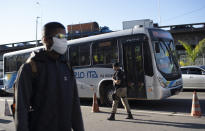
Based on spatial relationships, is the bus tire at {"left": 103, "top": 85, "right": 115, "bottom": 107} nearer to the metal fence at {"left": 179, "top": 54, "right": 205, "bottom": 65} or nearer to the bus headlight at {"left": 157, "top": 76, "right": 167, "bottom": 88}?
the bus headlight at {"left": 157, "top": 76, "right": 167, "bottom": 88}

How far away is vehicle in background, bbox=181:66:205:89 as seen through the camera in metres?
13.5

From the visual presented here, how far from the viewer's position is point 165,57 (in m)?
9.18

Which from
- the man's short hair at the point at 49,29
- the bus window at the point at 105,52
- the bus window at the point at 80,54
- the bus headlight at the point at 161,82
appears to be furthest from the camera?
the bus window at the point at 80,54

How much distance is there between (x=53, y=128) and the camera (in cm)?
212

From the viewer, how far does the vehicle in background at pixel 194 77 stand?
1348 cm

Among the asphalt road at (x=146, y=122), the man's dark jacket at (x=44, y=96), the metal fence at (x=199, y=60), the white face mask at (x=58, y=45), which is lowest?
the asphalt road at (x=146, y=122)

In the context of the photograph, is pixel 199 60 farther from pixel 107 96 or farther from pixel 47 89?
pixel 47 89

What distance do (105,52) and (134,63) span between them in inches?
59.9

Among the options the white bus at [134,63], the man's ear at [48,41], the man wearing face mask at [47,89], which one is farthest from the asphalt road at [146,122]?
the man's ear at [48,41]

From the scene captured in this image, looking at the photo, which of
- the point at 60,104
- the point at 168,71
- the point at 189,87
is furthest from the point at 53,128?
the point at 189,87

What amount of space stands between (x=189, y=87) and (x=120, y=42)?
6.66 metres

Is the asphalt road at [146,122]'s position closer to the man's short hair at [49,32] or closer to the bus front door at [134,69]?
the bus front door at [134,69]

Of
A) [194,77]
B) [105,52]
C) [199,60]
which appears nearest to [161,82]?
[105,52]

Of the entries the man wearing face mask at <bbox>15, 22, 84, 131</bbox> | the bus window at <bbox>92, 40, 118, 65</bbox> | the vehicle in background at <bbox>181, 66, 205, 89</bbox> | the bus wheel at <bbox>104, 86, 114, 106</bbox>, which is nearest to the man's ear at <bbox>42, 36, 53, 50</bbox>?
the man wearing face mask at <bbox>15, 22, 84, 131</bbox>
